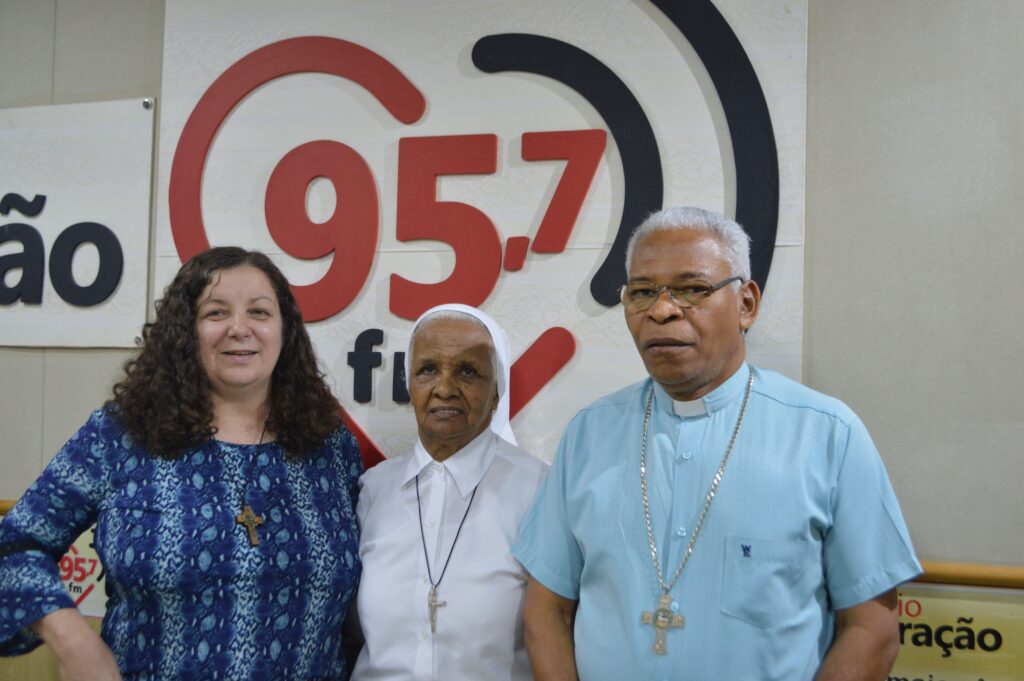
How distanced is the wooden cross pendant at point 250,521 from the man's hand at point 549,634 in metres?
0.64

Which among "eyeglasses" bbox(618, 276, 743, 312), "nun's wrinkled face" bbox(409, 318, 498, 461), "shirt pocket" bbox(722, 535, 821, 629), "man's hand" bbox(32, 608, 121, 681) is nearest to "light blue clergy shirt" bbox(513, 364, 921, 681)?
"shirt pocket" bbox(722, 535, 821, 629)

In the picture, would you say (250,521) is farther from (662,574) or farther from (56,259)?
(56,259)

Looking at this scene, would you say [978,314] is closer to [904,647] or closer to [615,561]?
[904,647]

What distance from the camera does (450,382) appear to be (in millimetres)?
2195

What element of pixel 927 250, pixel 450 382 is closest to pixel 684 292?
pixel 450 382

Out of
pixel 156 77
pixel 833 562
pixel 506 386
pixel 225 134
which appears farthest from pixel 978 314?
pixel 156 77

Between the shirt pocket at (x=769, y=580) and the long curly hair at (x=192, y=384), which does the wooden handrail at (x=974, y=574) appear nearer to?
the shirt pocket at (x=769, y=580)

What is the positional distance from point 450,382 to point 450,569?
47 centimetres

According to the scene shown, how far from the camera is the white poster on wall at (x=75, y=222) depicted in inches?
119

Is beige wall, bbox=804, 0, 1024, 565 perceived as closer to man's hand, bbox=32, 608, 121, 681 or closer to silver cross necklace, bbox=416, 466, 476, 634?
silver cross necklace, bbox=416, 466, 476, 634

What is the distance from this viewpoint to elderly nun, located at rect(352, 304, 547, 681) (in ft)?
6.67

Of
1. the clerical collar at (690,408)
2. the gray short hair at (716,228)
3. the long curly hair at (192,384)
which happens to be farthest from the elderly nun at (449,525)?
the gray short hair at (716,228)

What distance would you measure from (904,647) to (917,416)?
0.62 m

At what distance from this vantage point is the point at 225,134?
2.94 meters
